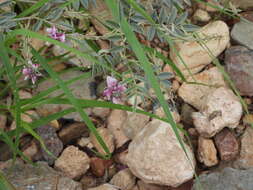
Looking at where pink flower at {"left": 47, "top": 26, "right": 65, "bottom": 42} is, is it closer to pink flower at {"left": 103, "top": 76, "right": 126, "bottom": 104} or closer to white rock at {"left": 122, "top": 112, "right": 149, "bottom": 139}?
pink flower at {"left": 103, "top": 76, "right": 126, "bottom": 104}

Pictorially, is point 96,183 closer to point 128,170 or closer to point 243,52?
point 128,170

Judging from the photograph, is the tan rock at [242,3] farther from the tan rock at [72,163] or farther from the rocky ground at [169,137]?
the tan rock at [72,163]

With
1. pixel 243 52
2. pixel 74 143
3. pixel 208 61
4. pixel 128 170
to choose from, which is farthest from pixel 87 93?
pixel 243 52

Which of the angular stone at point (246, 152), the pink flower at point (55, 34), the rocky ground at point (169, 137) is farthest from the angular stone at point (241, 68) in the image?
the pink flower at point (55, 34)

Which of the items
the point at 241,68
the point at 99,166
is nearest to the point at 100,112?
the point at 99,166

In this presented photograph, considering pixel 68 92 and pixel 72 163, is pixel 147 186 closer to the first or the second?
pixel 72 163

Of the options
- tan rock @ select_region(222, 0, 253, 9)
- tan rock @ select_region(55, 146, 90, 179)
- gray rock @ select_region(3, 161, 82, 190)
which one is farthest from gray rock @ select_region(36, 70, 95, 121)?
tan rock @ select_region(222, 0, 253, 9)
